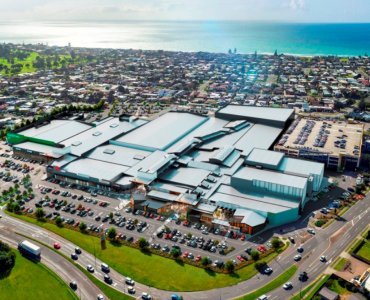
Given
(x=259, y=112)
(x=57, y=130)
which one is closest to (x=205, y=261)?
(x=57, y=130)

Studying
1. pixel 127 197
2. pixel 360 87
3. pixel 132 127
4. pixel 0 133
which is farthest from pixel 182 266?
pixel 360 87

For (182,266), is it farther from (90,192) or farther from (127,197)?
(90,192)

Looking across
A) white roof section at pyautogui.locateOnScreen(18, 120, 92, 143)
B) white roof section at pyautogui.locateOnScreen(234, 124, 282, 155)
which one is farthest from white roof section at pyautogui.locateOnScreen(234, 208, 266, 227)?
white roof section at pyautogui.locateOnScreen(18, 120, 92, 143)

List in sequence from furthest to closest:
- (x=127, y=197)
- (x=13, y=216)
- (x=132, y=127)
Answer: (x=132, y=127) → (x=127, y=197) → (x=13, y=216)

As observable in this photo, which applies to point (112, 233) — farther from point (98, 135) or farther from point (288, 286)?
point (98, 135)

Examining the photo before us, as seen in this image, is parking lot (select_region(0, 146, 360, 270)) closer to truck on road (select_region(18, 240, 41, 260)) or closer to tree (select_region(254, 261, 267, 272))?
tree (select_region(254, 261, 267, 272))

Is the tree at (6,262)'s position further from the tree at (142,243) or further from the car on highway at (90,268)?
the tree at (142,243)
